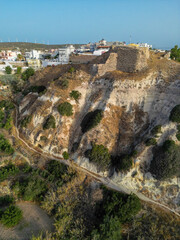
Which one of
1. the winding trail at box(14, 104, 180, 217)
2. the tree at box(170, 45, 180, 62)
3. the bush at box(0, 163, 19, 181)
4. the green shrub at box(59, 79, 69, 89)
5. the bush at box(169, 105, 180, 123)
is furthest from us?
the tree at box(170, 45, 180, 62)

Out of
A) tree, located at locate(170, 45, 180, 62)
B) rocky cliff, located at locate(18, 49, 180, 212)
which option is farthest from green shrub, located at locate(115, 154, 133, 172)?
tree, located at locate(170, 45, 180, 62)

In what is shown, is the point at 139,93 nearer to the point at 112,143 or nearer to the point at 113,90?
the point at 113,90

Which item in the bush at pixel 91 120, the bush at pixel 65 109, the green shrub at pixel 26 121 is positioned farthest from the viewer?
the green shrub at pixel 26 121

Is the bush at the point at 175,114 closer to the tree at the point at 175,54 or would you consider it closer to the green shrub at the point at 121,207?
the green shrub at the point at 121,207

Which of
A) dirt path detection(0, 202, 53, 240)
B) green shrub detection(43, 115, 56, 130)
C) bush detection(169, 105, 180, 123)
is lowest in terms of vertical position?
dirt path detection(0, 202, 53, 240)

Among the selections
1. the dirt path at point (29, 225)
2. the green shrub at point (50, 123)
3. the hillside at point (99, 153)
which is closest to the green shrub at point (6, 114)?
the hillside at point (99, 153)

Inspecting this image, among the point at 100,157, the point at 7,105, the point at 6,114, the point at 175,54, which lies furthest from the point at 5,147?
the point at 175,54

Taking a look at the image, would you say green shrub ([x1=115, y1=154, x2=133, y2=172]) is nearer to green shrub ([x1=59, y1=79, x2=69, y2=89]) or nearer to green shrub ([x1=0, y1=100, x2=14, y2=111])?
green shrub ([x1=59, y1=79, x2=69, y2=89])
